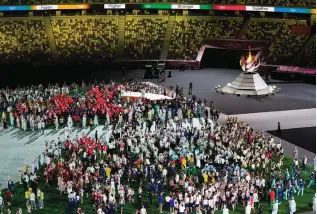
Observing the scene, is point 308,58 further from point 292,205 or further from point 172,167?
point 292,205

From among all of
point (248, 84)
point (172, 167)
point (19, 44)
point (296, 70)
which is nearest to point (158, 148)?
point (172, 167)

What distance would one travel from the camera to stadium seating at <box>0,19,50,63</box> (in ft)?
159

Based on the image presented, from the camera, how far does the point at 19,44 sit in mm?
49281

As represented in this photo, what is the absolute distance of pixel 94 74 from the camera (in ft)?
155

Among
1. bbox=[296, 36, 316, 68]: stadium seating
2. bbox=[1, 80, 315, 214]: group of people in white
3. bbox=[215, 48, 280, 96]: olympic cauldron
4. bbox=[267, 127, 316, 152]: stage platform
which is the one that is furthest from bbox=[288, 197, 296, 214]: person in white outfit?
bbox=[296, 36, 316, 68]: stadium seating

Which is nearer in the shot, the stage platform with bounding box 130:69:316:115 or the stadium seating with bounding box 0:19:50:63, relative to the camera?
the stage platform with bounding box 130:69:316:115

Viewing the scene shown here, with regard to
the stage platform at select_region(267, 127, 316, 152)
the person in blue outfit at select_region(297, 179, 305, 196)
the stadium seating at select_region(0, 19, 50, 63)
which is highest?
the stadium seating at select_region(0, 19, 50, 63)

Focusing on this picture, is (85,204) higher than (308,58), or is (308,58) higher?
(308,58)

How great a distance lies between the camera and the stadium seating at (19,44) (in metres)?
48.5

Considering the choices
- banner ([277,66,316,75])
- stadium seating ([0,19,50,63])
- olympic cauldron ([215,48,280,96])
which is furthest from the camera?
stadium seating ([0,19,50,63])

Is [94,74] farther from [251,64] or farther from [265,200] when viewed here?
[265,200]

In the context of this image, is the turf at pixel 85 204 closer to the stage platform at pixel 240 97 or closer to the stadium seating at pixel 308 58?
the stage platform at pixel 240 97

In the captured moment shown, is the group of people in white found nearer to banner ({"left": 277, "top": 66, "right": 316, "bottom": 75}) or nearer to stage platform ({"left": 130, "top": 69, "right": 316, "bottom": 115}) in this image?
stage platform ({"left": 130, "top": 69, "right": 316, "bottom": 115})

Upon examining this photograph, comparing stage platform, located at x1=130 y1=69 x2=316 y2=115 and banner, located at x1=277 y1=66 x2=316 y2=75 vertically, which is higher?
banner, located at x1=277 y1=66 x2=316 y2=75
